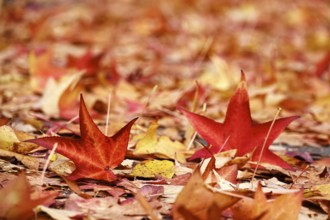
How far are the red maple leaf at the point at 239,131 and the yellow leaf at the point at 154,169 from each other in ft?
0.19

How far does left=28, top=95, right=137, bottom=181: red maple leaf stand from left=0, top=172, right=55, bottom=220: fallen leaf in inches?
5.6

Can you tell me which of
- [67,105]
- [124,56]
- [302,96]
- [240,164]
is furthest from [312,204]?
[124,56]

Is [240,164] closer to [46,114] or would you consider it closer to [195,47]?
[46,114]

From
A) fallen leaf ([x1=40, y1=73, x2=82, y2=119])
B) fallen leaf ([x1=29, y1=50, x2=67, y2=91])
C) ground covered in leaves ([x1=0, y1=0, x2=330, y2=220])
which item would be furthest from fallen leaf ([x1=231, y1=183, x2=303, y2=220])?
fallen leaf ([x1=29, y1=50, x2=67, y2=91])

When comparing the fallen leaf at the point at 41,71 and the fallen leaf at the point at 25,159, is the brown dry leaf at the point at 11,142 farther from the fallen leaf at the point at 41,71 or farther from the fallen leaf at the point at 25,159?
the fallen leaf at the point at 41,71

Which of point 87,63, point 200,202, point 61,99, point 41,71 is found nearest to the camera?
point 200,202

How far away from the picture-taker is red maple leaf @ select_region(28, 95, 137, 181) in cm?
86

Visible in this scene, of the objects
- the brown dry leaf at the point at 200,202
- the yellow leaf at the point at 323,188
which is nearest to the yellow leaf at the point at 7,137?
the brown dry leaf at the point at 200,202

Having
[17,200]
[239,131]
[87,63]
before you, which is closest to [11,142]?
[17,200]

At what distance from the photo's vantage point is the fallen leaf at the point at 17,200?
72cm

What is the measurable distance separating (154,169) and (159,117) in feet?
1.68

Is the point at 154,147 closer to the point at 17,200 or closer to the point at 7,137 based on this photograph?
the point at 7,137

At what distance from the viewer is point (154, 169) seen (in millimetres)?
955

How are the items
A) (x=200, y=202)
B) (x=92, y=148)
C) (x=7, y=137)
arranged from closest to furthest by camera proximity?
(x=200, y=202), (x=92, y=148), (x=7, y=137)
